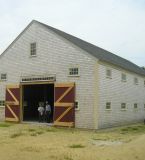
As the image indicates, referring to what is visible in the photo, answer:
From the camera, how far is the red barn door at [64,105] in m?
27.1

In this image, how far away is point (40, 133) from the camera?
910 inches

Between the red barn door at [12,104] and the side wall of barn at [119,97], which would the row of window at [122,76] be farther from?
the red barn door at [12,104]

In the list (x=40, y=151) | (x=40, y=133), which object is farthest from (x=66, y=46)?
(x=40, y=151)

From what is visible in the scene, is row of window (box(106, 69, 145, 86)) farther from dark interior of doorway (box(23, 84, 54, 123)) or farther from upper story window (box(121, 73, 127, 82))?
dark interior of doorway (box(23, 84, 54, 123))

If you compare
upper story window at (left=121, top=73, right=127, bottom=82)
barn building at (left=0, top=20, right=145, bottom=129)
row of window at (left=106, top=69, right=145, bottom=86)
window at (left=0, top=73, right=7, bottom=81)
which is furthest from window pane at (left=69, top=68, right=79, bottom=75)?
window at (left=0, top=73, right=7, bottom=81)

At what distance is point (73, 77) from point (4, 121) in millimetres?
8086

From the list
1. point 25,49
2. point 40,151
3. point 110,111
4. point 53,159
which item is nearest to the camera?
point 53,159

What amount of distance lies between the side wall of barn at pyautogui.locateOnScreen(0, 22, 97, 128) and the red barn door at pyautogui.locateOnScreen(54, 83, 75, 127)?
15.6 inches

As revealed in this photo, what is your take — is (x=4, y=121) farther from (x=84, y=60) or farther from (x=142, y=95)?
(x=142, y=95)

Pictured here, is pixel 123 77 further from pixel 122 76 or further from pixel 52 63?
pixel 52 63

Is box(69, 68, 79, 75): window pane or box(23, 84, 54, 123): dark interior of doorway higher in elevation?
box(69, 68, 79, 75): window pane

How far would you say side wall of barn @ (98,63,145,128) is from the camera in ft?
89.9

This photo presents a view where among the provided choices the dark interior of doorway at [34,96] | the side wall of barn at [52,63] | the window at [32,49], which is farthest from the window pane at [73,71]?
the dark interior of doorway at [34,96]

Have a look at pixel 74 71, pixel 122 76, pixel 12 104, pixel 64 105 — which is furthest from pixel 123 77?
pixel 12 104
